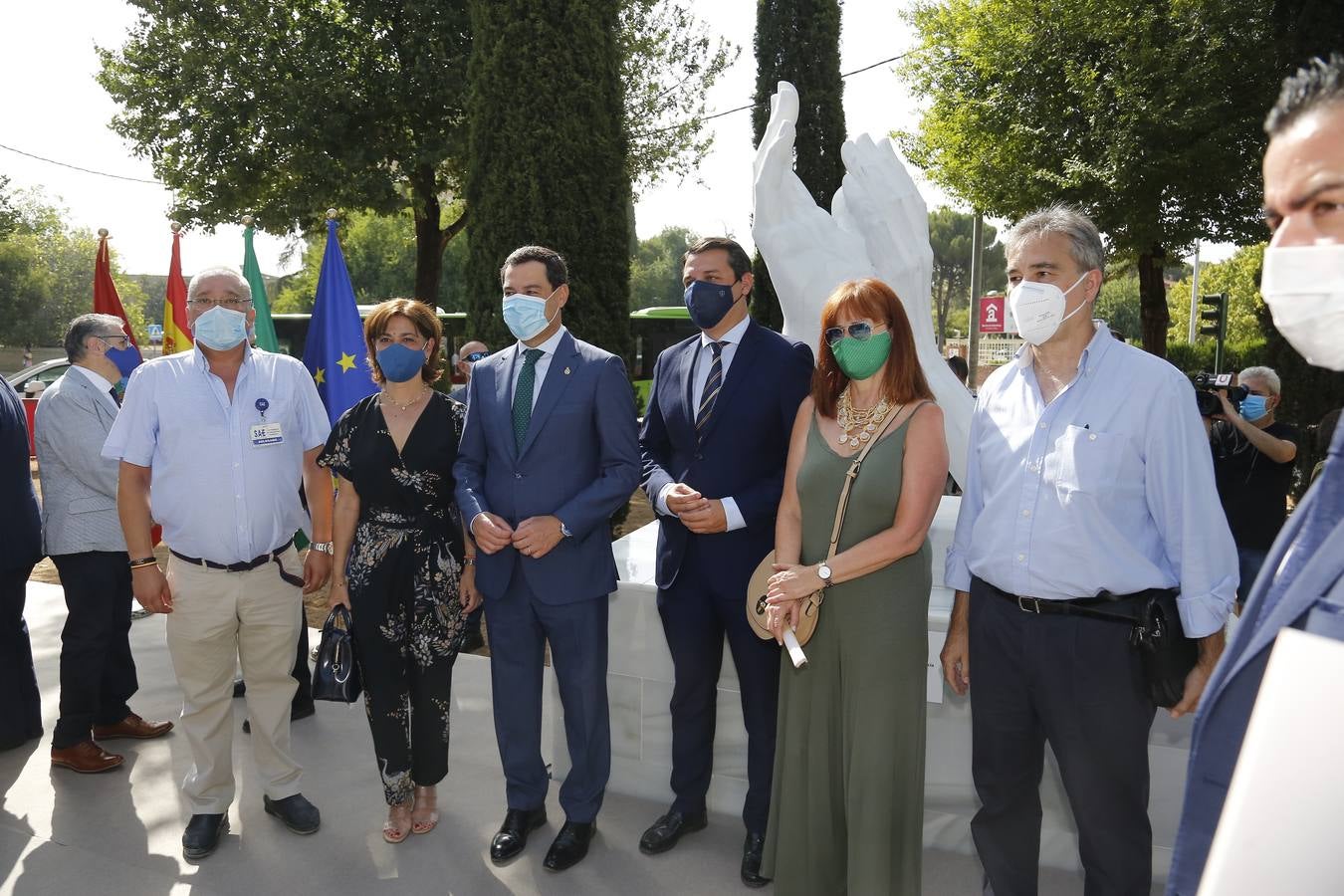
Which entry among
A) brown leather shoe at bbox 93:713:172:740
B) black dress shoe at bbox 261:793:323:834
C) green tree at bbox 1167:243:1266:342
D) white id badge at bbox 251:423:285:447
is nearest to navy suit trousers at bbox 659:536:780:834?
black dress shoe at bbox 261:793:323:834

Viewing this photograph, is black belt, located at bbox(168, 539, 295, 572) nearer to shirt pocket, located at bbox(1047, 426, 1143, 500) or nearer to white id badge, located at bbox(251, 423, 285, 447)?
white id badge, located at bbox(251, 423, 285, 447)

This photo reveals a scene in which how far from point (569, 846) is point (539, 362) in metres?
1.60

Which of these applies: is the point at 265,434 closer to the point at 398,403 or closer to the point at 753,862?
the point at 398,403

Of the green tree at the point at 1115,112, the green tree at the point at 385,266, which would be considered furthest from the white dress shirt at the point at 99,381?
the green tree at the point at 385,266

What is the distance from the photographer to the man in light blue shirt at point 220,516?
3.04 meters

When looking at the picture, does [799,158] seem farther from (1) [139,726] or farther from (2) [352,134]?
(1) [139,726]

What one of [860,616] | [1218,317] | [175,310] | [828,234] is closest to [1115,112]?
[1218,317]

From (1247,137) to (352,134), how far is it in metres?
12.3

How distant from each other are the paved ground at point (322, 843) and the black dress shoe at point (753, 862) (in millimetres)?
36

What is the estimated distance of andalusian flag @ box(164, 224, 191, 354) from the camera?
19.5 feet

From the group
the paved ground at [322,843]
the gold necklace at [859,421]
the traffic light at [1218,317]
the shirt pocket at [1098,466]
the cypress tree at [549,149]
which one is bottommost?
the paved ground at [322,843]

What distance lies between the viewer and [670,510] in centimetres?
291

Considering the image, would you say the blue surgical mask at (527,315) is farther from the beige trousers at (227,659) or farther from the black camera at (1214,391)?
the black camera at (1214,391)

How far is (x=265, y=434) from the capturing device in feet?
10.3
